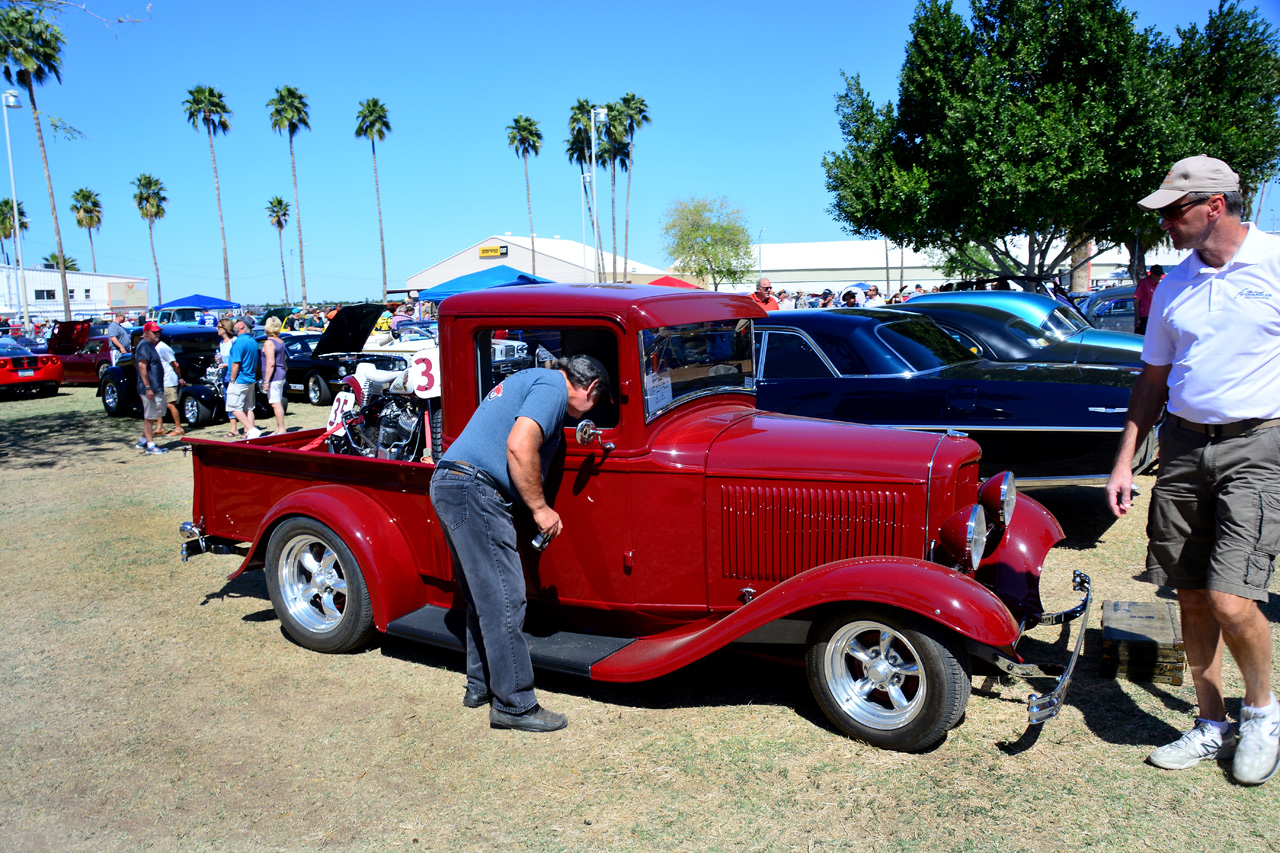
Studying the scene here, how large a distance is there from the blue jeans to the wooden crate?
263 centimetres

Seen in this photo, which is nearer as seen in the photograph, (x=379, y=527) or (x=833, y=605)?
(x=833, y=605)

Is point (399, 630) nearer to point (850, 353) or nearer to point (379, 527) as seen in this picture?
point (379, 527)

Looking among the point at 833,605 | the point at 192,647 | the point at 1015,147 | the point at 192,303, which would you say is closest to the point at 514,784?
the point at 833,605

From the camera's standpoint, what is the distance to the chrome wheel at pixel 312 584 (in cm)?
454

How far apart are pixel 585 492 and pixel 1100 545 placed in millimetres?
4132

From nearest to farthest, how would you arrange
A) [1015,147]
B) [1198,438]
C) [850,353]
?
[1198,438] → [850,353] → [1015,147]

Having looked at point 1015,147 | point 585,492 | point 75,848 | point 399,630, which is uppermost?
point 1015,147

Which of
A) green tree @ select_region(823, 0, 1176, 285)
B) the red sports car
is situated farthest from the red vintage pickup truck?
the red sports car

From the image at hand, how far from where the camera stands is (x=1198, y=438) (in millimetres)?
2957

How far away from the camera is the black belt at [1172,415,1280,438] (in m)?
2.84

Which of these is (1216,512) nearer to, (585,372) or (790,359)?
(585,372)

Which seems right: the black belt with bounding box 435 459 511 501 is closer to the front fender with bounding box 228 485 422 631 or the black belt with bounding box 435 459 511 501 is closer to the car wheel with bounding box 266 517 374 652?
the front fender with bounding box 228 485 422 631

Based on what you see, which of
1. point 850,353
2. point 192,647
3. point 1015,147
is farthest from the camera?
point 1015,147

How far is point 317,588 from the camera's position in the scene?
15.1 feet
